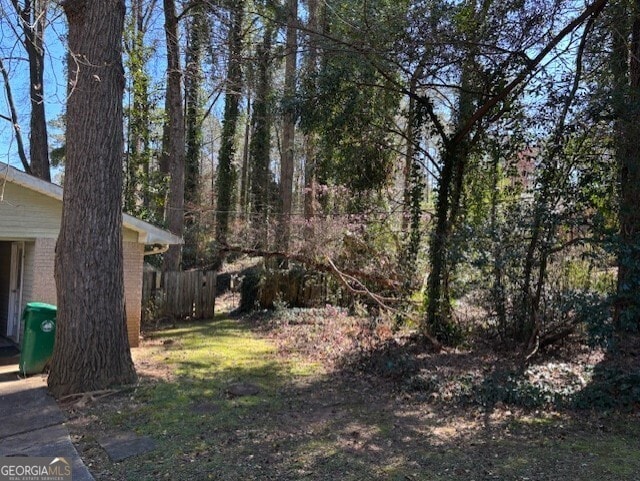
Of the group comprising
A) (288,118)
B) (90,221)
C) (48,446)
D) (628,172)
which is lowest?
(48,446)

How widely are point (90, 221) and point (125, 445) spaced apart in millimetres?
2935

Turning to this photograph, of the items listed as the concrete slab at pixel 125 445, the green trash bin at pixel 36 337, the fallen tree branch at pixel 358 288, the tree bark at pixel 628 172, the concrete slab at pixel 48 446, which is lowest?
the concrete slab at pixel 48 446

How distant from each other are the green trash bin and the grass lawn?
1.60 m

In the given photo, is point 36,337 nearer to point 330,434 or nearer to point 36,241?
point 36,241

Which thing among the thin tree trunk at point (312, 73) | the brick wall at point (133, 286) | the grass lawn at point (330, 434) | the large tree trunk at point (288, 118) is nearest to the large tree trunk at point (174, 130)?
the large tree trunk at point (288, 118)

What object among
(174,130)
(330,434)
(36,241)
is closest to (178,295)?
(174,130)

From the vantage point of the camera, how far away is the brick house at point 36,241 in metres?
8.23

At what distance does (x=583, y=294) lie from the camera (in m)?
6.25

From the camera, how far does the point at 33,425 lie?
5.14 metres

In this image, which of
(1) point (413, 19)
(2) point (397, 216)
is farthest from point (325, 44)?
(2) point (397, 216)

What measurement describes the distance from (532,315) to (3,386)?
7933 mm

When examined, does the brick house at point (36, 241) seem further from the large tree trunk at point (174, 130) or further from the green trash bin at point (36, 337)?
the large tree trunk at point (174, 130)

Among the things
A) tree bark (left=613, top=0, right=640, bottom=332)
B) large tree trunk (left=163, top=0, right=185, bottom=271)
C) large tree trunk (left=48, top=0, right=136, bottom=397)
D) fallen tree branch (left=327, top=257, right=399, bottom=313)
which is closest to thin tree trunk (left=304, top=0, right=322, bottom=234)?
fallen tree branch (left=327, top=257, right=399, bottom=313)

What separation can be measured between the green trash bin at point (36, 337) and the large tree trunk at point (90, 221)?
38.2 inches
